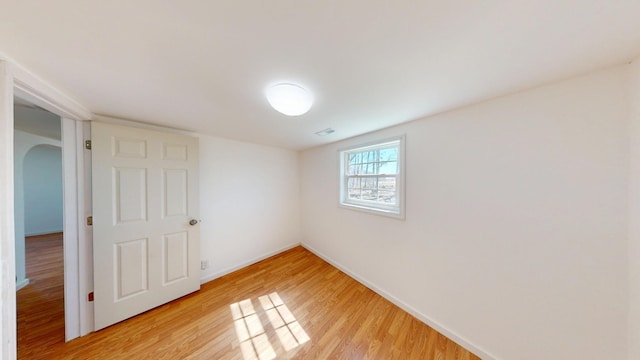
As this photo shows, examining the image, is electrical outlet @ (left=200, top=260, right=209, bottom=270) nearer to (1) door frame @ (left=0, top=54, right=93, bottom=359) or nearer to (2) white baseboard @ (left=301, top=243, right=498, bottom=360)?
(1) door frame @ (left=0, top=54, right=93, bottom=359)

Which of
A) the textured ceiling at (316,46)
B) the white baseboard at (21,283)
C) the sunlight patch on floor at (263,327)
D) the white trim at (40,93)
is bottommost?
the sunlight patch on floor at (263,327)

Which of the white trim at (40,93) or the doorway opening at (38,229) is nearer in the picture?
the white trim at (40,93)

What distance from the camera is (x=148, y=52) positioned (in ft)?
2.87

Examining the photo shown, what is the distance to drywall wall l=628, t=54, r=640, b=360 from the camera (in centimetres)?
89

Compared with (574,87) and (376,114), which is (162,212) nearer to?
(376,114)

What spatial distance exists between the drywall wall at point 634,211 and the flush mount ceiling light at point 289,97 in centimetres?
170

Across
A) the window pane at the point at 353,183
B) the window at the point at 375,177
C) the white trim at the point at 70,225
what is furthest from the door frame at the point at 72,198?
the window pane at the point at 353,183

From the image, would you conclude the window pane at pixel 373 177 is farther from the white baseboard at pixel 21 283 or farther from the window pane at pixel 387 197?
the white baseboard at pixel 21 283

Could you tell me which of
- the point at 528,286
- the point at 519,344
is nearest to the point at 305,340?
the point at 519,344

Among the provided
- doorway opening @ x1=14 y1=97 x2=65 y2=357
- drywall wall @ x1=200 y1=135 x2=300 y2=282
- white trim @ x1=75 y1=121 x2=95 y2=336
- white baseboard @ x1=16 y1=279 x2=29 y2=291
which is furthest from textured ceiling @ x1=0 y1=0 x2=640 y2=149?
white baseboard @ x1=16 y1=279 x2=29 y2=291

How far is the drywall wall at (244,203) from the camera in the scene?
95.2 inches

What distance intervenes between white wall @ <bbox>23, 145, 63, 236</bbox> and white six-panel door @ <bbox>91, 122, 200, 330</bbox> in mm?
5269

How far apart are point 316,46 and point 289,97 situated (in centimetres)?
37

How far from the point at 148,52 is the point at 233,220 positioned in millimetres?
2211
